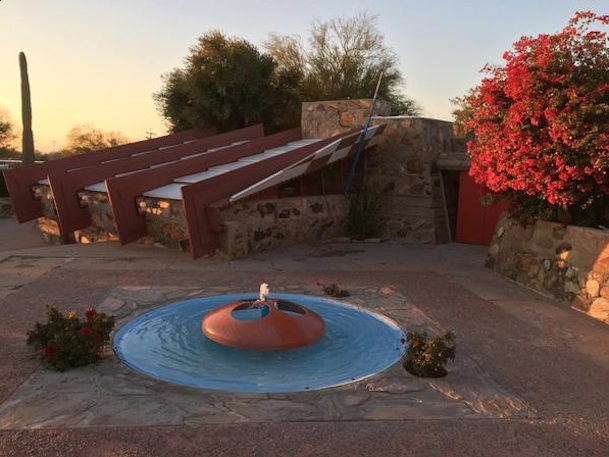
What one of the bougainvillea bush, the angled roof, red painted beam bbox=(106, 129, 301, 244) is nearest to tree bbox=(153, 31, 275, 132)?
the angled roof

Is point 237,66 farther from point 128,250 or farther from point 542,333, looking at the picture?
point 542,333

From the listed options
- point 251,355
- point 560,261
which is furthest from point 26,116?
point 560,261

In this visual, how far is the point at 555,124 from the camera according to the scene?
7199 mm

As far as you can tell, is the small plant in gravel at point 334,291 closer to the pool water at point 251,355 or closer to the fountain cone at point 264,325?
the pool water at point 251,355

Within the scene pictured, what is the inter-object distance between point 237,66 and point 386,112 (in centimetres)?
809

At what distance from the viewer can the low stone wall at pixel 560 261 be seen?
24.1ft

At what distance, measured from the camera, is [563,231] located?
812 cm

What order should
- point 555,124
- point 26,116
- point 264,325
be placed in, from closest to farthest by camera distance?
1. point 264,325
2. point 555,124
3. point 26,116

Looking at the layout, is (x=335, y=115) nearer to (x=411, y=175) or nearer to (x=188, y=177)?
(x=411, y=175)

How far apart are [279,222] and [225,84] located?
10.6 meters

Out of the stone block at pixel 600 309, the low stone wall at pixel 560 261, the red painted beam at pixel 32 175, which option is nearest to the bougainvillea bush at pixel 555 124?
the low stone wall at pixel 560 261

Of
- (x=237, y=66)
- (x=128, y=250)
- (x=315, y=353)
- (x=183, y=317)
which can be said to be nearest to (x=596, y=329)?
(x=315, y=353)

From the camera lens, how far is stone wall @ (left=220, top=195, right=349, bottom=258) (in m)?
10.3

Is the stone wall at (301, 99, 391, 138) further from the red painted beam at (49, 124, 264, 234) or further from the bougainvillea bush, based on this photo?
the bougainvillea bush
